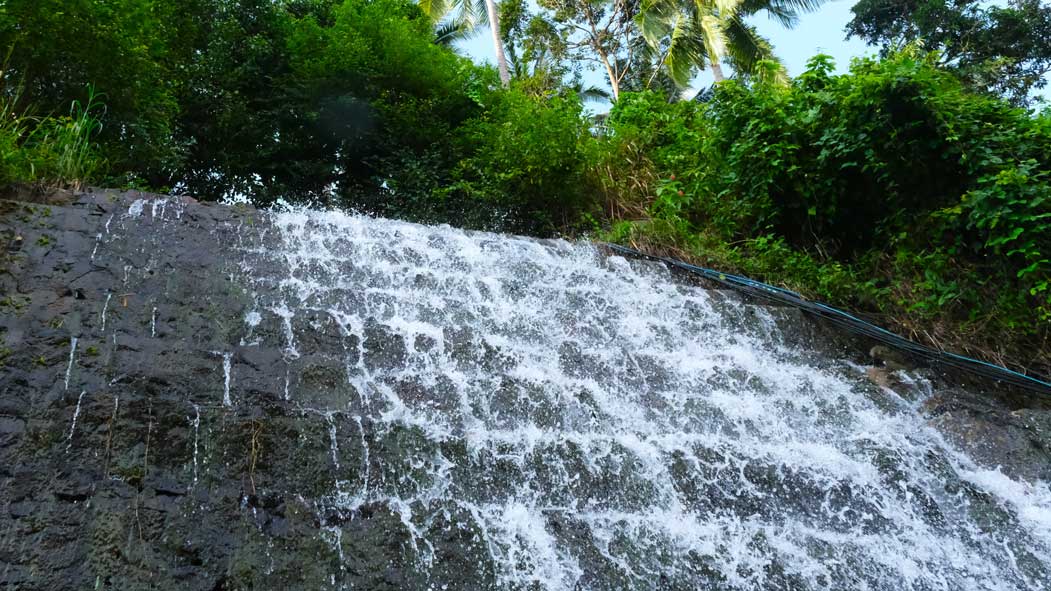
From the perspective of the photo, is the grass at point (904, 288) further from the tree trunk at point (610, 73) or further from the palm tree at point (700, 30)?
the tree trunk at point (610, 73)

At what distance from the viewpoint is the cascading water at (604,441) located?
3.52 metres

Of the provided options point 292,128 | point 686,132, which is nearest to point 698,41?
point 686,132

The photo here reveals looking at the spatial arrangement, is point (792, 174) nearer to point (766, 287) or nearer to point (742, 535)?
point (766, 287)

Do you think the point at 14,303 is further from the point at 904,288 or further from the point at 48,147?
the point at 904,288

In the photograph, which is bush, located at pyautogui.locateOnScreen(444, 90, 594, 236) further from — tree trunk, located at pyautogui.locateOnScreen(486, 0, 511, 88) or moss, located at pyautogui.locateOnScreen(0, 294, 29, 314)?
tree trunk, located at pyautogui.locateOnScreen(486, 0, 511, 88)

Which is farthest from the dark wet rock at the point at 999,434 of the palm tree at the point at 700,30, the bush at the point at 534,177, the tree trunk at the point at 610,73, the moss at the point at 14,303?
the tree trunk at the point at 610,73

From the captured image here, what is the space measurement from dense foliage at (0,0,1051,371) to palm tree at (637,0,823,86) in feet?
23.1

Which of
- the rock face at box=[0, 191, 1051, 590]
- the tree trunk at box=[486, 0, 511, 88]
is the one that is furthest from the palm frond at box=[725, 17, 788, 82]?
the rock face at box=[0, 191, 1051, 590]

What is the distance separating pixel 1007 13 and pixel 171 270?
2098 cm

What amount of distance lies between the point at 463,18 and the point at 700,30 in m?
6.03

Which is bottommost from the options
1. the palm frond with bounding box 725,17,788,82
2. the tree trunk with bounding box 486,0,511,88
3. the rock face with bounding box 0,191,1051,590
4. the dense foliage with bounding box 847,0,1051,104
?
the rock face with bounding box 0,191,1051,590

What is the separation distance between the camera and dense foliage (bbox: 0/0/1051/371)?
19.5 feet

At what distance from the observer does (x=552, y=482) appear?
3783 millimetres

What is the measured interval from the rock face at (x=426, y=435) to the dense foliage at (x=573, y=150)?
1154 mm
